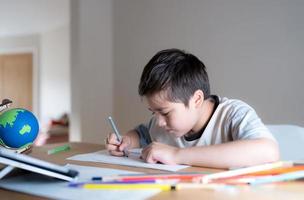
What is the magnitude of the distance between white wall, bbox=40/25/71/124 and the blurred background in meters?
1.47

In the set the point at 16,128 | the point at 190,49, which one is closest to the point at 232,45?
the point at 190,49

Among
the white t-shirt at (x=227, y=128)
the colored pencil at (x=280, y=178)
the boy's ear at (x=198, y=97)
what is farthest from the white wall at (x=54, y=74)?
the colored pencil at (x=280, y=178)

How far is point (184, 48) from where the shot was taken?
6.74ft

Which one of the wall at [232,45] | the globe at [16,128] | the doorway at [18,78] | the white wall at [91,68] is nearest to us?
the globe at [16,128]

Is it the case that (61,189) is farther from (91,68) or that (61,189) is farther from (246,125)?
(91,68)

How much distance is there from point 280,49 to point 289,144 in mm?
910

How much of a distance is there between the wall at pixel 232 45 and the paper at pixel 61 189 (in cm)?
128

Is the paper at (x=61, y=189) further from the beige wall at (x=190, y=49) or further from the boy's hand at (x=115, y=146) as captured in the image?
the beige wall at (x=190, y=49)

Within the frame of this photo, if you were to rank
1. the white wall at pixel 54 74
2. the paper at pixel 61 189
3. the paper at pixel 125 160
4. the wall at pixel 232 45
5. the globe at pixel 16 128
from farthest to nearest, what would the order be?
the white wall at pixel 54 74
the wall at pixel 232 45
the globe at pixel 16 128
the paper at pixel 125 160
the paper at pixel 61 189

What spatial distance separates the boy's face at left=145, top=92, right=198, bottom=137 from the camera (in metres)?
0.87

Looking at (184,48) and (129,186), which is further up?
(184,48)

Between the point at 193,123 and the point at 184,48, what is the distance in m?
1.18

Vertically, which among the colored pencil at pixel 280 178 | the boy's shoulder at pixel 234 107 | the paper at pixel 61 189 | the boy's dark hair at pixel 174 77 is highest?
the boy's dark hair at pixel 174 77

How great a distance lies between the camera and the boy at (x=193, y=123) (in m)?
0.72
